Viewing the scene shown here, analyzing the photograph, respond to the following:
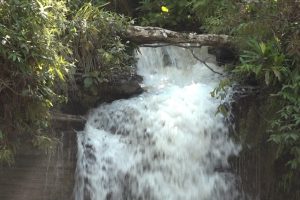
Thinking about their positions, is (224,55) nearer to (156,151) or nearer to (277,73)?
(277,73)

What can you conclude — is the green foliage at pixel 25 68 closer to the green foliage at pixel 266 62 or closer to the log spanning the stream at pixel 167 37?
the log spanning the stream at pixel 167 37

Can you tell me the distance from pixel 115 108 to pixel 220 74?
1.96 m

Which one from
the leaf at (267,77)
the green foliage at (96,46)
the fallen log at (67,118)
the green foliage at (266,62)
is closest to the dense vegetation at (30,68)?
the fallen log at (67,118)

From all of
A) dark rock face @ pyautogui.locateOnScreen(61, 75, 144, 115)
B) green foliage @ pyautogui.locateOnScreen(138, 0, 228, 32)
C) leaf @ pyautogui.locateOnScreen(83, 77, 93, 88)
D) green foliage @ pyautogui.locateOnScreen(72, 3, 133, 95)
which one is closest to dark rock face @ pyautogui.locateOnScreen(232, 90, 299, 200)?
dark rock face @ pyautogui.locateOnScreen(61, 75, 144, 115)

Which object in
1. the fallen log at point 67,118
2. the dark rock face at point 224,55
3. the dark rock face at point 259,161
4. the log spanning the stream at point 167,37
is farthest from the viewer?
the dark rock face at point 224,55

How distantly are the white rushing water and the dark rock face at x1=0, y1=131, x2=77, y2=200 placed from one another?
0.19m

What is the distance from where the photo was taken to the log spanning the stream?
7.54 m

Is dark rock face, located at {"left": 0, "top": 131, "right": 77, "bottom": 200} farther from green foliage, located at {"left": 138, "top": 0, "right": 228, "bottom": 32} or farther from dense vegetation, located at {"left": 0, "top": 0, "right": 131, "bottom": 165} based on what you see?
green foliage, located at {"left": 138, "top": 0, "right": 228, "bottom": 32}

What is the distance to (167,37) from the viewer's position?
7578 millimetres

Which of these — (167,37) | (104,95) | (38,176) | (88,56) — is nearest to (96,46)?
(88,56)

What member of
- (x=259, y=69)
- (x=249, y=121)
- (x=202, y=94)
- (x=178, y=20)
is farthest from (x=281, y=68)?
(x=178, y=20)

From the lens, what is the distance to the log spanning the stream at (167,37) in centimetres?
754

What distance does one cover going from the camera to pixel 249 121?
6.83 m

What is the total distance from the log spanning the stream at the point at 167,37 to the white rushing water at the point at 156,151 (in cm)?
88
